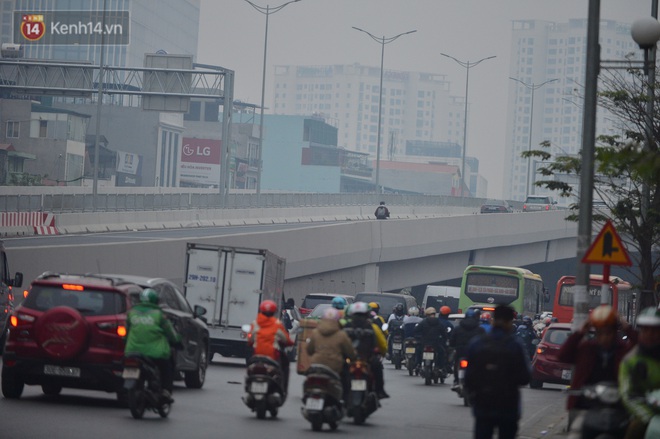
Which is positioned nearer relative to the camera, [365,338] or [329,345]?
[329,345]

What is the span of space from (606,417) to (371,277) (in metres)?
47.6

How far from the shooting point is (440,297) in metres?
54.0

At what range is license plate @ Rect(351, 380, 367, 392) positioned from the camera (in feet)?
52.8

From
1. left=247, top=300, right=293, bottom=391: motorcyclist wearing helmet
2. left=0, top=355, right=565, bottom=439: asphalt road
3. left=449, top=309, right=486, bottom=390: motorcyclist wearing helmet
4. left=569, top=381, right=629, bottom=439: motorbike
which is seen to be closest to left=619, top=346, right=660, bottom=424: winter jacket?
left=569, top=381, right=629, bottom=439: motorbike

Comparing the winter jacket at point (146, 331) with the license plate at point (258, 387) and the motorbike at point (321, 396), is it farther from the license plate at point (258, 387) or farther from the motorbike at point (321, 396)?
the motorbike at point (321, 396)

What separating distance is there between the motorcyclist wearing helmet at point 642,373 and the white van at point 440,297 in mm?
44815

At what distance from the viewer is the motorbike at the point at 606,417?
877cm

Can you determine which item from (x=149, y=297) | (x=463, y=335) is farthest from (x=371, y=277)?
(x=149, y=297)

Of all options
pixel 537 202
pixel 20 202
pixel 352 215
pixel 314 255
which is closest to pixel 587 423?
pixel 314 255

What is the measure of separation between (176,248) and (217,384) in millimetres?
17723

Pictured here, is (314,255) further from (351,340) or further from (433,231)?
(351,340)

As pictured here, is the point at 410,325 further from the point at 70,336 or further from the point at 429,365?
the point at 70,336

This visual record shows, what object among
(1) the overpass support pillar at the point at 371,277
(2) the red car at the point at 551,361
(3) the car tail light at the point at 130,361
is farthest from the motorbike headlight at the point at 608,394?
(1) the overpass support pillar at the point at 371,277

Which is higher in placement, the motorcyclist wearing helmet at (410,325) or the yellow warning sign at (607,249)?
the yellow warning sign at (607,249)
